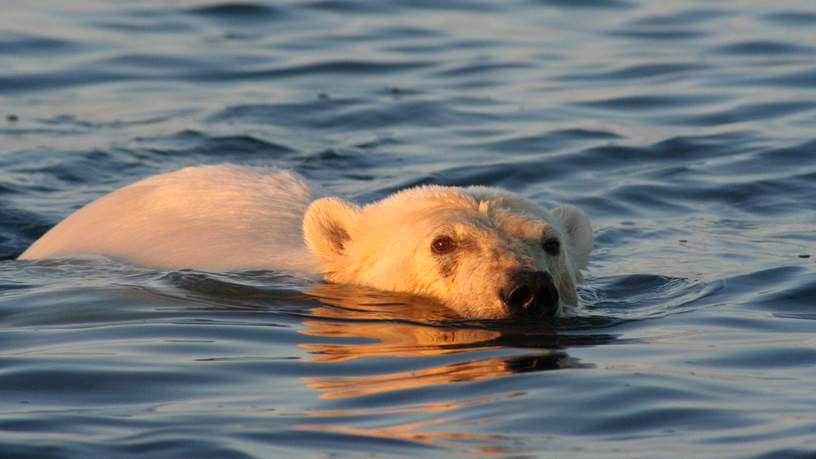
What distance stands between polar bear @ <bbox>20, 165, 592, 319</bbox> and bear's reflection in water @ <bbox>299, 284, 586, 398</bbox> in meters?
0.08

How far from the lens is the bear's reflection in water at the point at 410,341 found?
5.81 m

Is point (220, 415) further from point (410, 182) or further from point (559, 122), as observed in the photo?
point (559, 122)

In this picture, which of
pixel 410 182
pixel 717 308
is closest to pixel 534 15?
pixel 410 182

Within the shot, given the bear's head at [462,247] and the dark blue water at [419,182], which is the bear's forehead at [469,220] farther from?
the dark blue water at [419,182]

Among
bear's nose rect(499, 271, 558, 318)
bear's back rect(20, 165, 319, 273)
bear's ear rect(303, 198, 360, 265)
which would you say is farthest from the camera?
bear's back rect(20, 165, 319, 273)

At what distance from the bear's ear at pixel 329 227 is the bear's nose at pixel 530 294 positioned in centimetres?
131

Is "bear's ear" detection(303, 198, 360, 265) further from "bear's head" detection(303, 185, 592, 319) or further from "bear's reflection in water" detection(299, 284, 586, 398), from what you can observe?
"bear's reflection in water" detection(299, 284, 586, 398)

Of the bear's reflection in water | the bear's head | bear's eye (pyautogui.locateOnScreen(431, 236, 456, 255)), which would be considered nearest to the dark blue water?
the bear's reflection in water

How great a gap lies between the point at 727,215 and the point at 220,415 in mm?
5786

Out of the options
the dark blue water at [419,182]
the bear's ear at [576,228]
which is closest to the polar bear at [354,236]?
the bear's ear at [576,228]

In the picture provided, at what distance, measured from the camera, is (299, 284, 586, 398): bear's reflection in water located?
5.81 meters

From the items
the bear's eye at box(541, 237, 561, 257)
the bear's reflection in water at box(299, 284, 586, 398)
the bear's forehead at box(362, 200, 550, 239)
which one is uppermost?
the bear's forehead at box(362, 200, 550, 239)

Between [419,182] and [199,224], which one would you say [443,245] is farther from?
[419,182]

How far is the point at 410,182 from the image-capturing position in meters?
11.2
